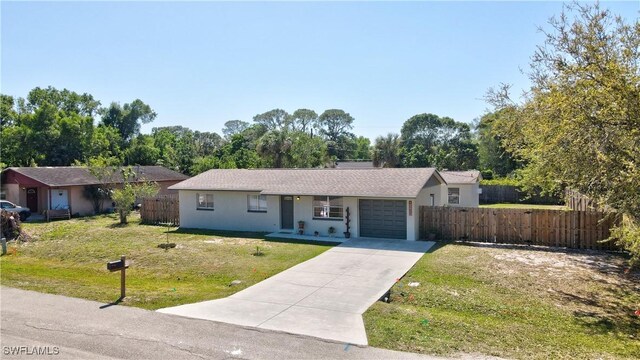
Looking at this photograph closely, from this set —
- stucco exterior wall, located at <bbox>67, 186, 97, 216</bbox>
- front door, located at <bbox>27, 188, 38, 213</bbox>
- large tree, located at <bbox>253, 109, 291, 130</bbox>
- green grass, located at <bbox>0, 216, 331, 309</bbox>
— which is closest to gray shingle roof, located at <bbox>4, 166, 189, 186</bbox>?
stucco exterior wall, located at <bbox>67, 186, 97, 216</bbox>

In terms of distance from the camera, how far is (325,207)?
20656 mm

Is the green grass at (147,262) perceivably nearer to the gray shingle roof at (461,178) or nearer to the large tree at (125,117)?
the gray shingle roof at (461,178)

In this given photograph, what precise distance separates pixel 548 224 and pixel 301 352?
1383 centimetres

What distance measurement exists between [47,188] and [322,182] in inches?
804

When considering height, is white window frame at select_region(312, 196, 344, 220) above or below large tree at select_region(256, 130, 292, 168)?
below

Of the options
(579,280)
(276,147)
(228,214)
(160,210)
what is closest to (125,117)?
(276,147)

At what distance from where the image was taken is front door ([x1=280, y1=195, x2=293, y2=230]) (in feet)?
71.4

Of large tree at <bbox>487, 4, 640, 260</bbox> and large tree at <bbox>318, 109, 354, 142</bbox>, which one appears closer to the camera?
large tree at <bbox>487, 4, 640, 260</bbox>

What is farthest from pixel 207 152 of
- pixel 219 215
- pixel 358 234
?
pixel 358 234

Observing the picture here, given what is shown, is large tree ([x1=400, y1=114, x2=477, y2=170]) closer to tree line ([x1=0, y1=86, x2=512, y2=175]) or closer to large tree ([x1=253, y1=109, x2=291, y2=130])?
tree line ([x1=0, y1=86, x2=512, y2=175])

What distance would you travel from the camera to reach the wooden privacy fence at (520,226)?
16555mm

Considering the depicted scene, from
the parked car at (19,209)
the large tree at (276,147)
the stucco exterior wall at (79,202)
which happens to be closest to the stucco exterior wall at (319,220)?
the stucco exterior wall at (79,202)

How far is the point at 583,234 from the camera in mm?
16719

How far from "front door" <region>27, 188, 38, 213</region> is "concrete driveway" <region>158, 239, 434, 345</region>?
25.4 meters
